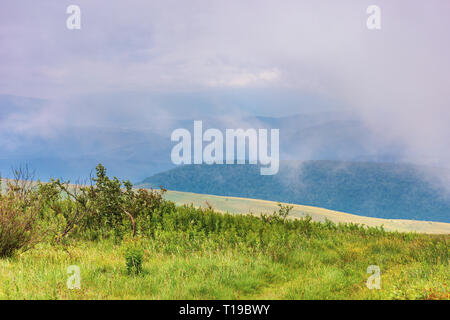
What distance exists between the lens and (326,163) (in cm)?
6100

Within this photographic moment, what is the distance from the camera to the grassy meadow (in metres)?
6.68

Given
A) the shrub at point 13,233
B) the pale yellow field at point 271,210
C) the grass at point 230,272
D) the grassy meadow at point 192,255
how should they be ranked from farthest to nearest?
the pale yellow field at point 271,210 → the shrub at point 13,233 → the grassy meadow at point 192,255 → the grass at point 230,272

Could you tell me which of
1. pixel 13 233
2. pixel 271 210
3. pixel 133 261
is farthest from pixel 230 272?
pixel 271 210

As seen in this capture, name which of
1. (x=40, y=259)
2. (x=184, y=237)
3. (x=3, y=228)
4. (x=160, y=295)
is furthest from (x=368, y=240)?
(x=3, y=228)

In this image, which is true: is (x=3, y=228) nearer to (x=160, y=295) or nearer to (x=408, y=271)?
(x=160, y=295)

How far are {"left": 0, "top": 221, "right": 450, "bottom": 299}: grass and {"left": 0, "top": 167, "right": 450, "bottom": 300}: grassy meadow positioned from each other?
0.02 metres

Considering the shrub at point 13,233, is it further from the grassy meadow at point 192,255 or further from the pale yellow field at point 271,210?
the pale yellow field at point 271,210

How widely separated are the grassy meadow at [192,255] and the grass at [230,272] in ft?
0.08

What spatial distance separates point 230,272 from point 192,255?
5.72 ft

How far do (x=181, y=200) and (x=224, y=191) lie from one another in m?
41.5

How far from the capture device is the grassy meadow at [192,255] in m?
6.68
